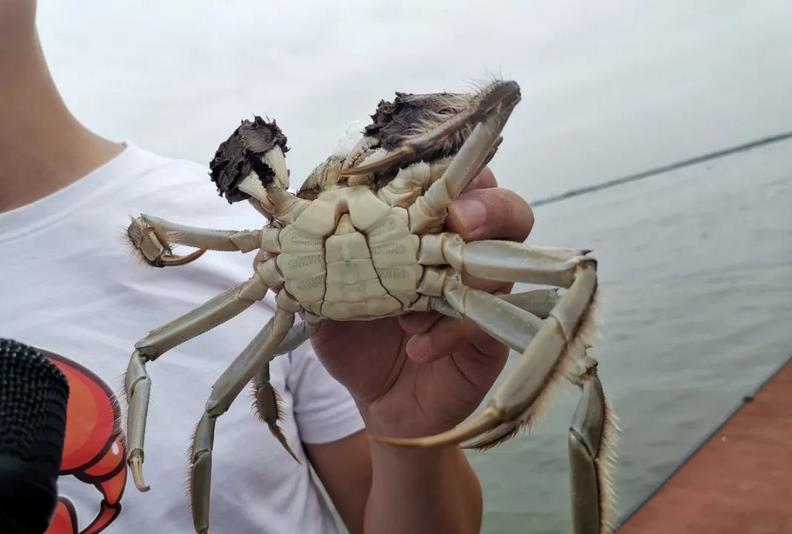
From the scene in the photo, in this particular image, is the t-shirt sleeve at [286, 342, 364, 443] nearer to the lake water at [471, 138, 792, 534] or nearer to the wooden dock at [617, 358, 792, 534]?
the lake water at [471, 138, 792, 534]

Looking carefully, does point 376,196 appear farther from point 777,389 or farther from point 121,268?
point 777,389

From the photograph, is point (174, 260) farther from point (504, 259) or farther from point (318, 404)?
point (504, 259)

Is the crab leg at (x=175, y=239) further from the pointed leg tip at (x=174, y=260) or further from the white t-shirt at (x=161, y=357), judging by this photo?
A: the white t-shirt at (x=161, y=357)

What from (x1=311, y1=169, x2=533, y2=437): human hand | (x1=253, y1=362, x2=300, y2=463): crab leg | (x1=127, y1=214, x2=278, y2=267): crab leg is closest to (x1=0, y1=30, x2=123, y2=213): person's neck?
(x1=127, y1=214, x2=278, y2=267): crab leg

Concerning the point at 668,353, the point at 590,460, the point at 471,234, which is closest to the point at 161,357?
the point at 471,234

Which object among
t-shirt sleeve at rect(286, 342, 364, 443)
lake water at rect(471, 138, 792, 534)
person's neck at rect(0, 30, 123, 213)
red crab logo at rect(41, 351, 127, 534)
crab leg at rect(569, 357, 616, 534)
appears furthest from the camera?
lake water at rect(471, 138, 792, 534)

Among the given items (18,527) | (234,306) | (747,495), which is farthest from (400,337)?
(747,495)
